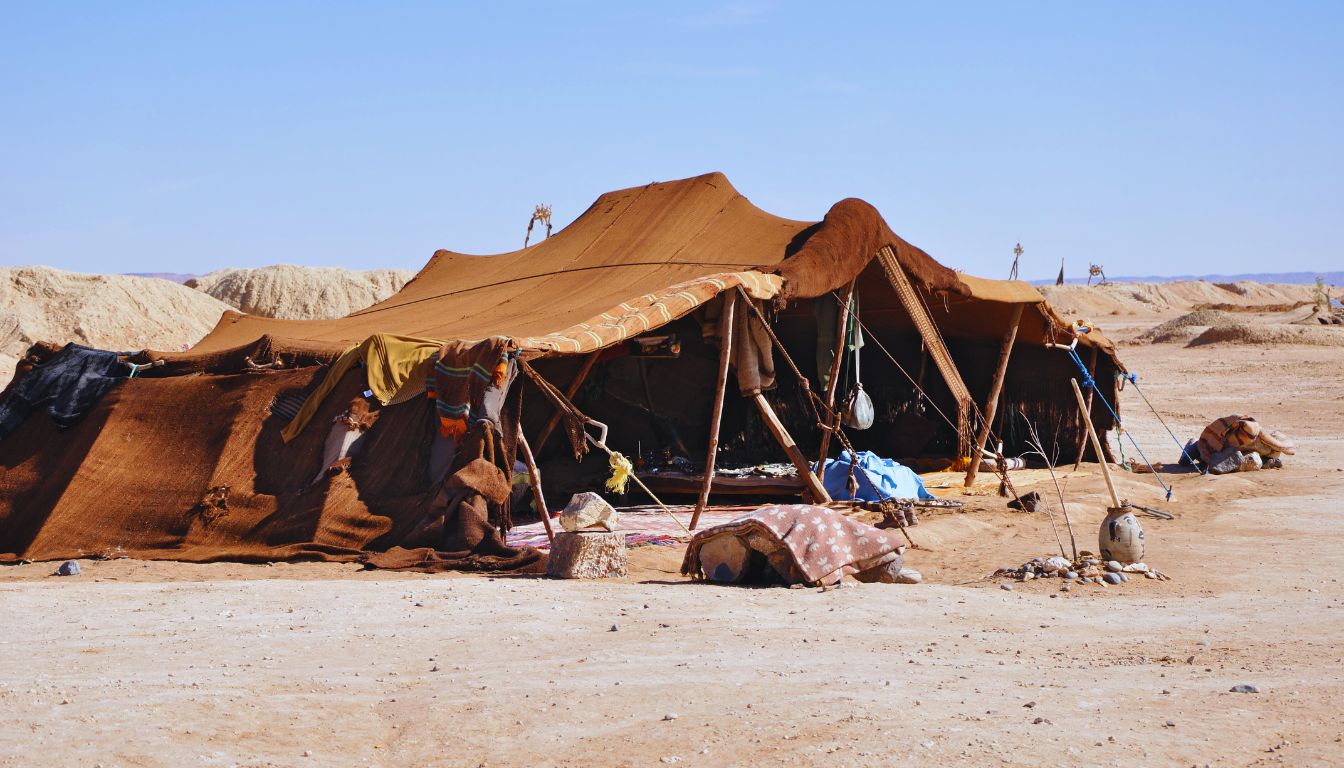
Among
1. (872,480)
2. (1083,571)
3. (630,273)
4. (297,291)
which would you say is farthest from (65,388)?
(297,291)

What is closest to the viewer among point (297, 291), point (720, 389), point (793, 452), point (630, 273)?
point (720, 389)

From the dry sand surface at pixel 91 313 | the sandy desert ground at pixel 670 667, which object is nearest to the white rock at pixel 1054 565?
the sandy desert ground at pixel 670 667

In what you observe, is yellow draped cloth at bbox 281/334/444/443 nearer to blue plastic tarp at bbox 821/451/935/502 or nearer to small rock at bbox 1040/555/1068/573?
blue plastic tarp at bbox 821/451/935/502

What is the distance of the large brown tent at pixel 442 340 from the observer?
914 cm

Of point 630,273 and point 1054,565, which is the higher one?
point 630,273

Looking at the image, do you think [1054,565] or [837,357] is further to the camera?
[837,357]

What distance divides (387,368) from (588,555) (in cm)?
228

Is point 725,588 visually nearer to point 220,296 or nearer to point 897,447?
point 897,447

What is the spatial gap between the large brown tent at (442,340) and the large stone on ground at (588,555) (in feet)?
3.81

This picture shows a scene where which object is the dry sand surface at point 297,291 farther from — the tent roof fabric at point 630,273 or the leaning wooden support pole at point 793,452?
the leaning wooden support pole at point 793,452

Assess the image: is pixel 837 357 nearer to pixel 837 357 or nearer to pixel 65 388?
pixel 837 357

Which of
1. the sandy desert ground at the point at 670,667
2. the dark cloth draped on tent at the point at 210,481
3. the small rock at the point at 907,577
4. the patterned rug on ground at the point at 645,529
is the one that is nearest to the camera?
the sandy desert ground at the point at 670,667

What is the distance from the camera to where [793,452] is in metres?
10.4

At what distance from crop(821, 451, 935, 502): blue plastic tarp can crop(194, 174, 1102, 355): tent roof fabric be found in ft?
5.55
